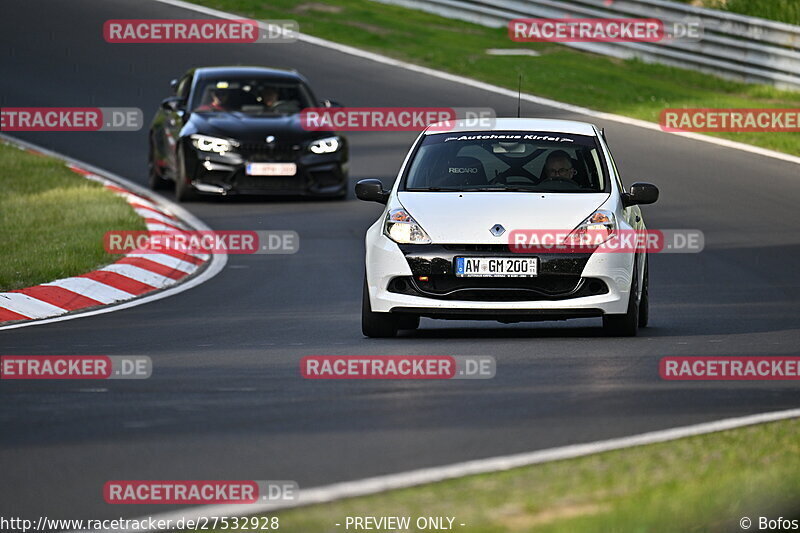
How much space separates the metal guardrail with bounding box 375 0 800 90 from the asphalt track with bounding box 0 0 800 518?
6.85m

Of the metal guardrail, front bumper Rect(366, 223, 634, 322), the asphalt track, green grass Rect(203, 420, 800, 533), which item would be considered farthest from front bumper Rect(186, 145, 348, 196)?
green grass Rect(203, 420, 800, 533)

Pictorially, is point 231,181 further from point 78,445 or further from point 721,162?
point 78,445

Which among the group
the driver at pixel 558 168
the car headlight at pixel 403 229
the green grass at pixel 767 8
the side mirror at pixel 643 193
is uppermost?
the driver at pixel 558 168

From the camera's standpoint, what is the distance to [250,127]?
2130 centimetres

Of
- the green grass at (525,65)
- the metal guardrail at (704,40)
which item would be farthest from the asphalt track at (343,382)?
the metal guardrail at (704,40)

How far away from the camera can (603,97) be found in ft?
93.8

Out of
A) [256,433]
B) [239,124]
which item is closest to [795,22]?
[239,124]

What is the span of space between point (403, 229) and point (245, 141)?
9545 millimetres

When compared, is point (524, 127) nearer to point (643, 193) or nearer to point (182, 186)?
point (643, 193)

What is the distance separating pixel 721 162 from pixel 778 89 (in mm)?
6144

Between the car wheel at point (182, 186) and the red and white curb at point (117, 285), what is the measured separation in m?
1.46

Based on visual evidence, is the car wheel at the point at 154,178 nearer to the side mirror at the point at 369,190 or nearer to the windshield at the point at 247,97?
the windshield at the point at 247,97

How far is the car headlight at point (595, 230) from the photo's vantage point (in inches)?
460

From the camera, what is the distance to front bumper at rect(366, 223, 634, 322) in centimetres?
1155
